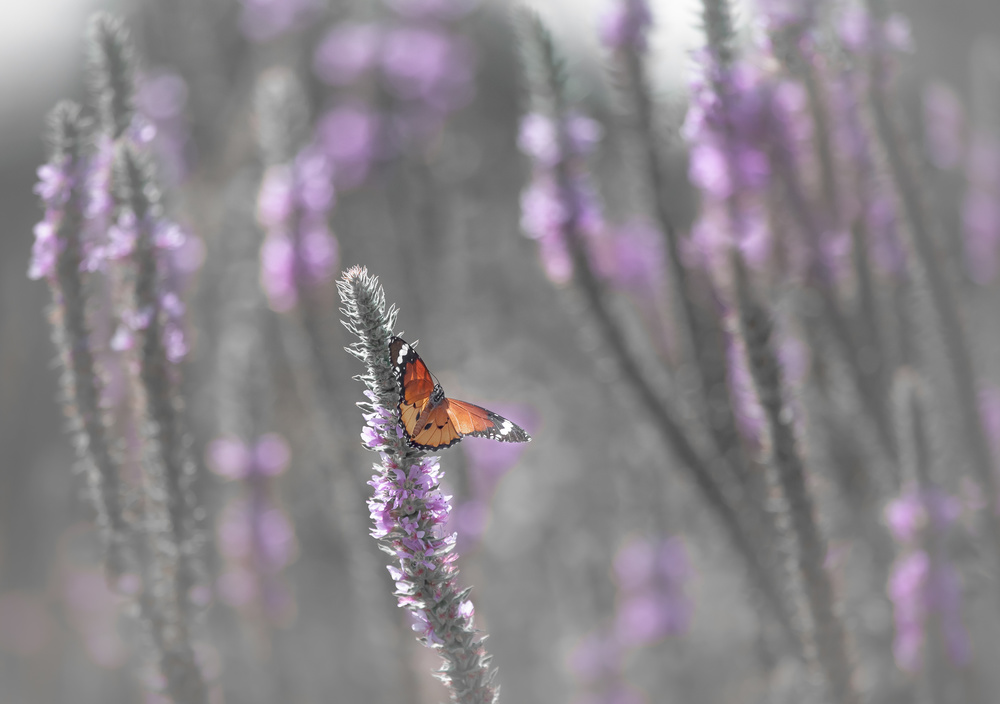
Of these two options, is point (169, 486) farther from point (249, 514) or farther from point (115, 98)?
point (249, 514)

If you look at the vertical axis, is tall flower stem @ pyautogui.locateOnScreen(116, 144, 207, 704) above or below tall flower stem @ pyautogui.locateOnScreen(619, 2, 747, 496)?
below

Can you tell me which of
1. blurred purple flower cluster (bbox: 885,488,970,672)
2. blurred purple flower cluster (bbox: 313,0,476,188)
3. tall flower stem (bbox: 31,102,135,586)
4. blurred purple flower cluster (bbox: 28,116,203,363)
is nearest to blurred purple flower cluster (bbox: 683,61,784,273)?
blurred purple flower cluster (bbox: 885,488,970,672)

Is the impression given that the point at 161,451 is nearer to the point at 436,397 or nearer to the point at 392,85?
the point at 436,397

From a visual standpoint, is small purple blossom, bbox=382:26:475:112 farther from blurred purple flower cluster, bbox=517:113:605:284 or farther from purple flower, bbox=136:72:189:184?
blurred purple flower cluster, bbox=517:113:605:284

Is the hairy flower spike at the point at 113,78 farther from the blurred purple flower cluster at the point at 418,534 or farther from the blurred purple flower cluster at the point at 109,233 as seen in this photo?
the blurred purple flower cluster at the point at 418,534

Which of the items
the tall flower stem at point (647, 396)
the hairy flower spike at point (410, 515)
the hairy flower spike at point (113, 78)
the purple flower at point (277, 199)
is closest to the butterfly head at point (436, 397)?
the hairy flower spike at point (410, 515)

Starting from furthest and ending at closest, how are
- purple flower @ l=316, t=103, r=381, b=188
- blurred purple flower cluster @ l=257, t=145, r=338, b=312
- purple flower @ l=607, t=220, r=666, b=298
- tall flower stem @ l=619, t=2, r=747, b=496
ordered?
1. purple flower @ l=316, t=103, r=381, b=188
2. purple flower @ l=607, t=220, r=666, b=298
3. blurred purple flower cluster @ l=257, t=145, r=338, b=312
4. tall flower stem @ l=619, t=2, r=747, b=496

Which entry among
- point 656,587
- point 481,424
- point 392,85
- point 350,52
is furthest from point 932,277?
point 350,52

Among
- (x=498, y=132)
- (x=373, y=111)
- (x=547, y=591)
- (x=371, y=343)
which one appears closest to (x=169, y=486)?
(x=371, y=343)
